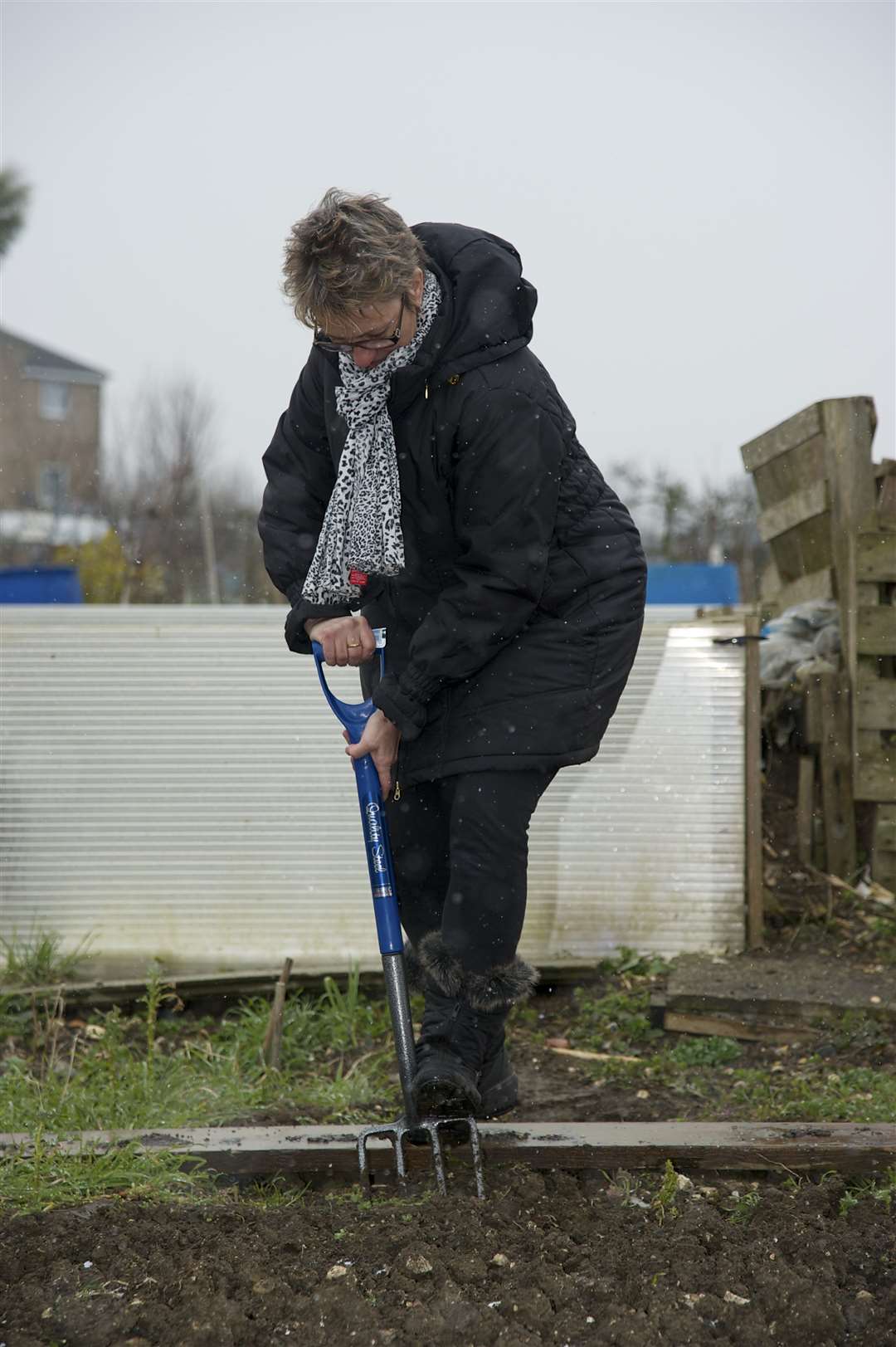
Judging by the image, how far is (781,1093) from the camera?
306cm

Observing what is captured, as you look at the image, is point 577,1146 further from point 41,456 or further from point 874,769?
point 41,456

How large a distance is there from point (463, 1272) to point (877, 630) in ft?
11.1

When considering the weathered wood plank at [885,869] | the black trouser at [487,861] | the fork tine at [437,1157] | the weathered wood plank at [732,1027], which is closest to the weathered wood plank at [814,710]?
the weathered wood plank at [885,869]

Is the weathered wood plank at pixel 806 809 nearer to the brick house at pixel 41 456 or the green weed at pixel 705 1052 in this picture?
the green weed at pixel 705 1052

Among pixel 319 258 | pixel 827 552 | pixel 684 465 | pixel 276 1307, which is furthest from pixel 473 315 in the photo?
pixel 827 552

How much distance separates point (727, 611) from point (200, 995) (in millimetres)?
2268

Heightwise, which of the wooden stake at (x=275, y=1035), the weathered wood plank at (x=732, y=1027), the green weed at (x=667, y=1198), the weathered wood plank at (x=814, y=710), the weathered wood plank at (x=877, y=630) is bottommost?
the weathered wood plank at (x=732, y=1027)

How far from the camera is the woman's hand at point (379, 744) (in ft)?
7.97

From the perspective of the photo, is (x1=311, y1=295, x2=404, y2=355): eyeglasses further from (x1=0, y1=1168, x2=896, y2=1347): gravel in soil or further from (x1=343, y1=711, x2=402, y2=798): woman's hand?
(x1=0, y1=1168, x2=896, y2=1347): gravel in soil

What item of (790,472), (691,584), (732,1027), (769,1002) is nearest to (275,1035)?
(732,1027)

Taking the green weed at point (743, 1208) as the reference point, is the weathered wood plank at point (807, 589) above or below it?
above

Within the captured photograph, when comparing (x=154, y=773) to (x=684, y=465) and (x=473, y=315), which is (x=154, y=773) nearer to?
(x=684, y=465)

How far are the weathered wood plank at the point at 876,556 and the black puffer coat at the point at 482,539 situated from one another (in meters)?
2.41

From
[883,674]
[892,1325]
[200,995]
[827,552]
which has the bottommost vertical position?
[200,995]
